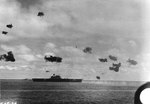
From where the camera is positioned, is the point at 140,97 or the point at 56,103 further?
the point at 56,103

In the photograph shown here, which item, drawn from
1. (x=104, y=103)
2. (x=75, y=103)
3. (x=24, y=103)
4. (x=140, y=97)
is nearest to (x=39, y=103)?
(x=24, y=103)

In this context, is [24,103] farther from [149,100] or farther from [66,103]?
[149,100]

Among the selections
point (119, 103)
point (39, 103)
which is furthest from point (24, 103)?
point (119, 103)

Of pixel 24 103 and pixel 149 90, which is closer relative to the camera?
pixel 149 90

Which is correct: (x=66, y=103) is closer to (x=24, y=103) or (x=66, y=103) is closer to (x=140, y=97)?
(x=24, y=103)

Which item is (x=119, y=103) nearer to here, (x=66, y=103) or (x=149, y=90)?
(x=66, y=103)

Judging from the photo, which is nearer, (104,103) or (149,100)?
(149,100)

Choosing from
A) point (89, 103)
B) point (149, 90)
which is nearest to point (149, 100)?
point (149, 90)
